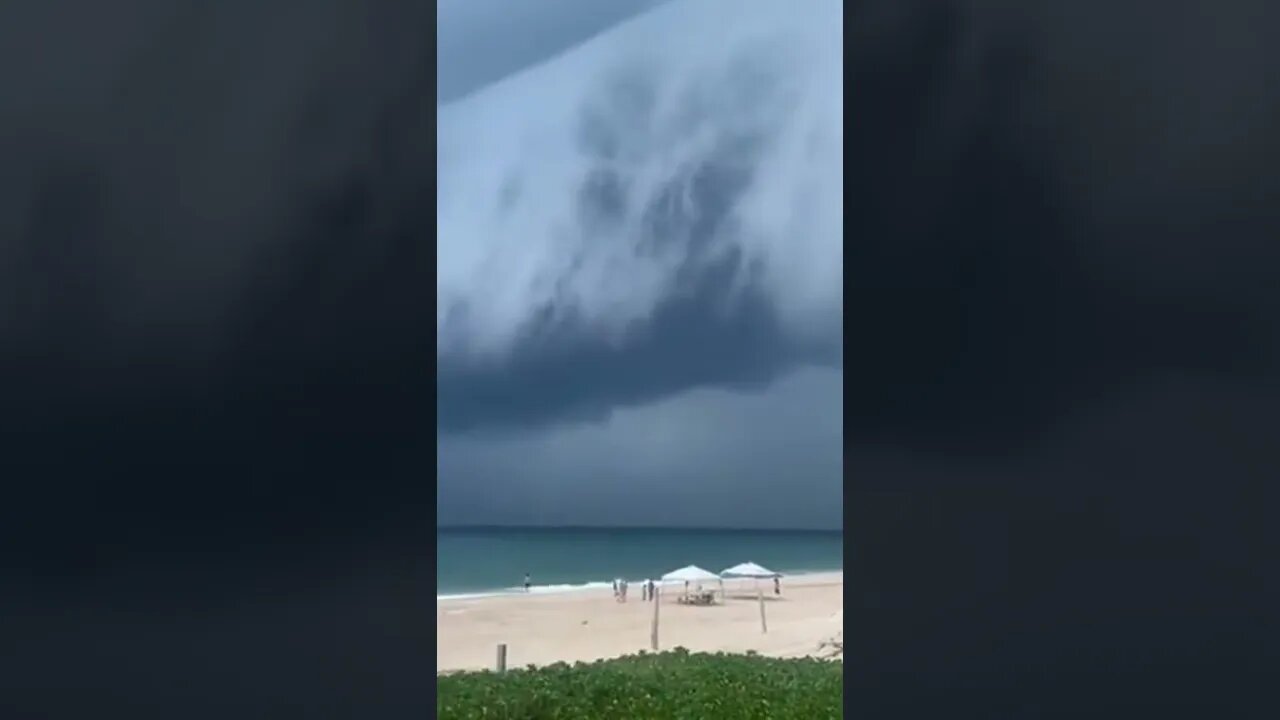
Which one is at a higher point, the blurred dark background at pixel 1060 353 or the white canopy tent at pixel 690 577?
the blurred dark background at pixel 1060 353

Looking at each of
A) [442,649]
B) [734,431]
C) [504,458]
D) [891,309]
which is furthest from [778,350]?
[891,309]

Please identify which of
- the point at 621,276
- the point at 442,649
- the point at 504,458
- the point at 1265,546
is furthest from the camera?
the point at 504,458

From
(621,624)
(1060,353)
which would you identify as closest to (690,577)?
(621,624)

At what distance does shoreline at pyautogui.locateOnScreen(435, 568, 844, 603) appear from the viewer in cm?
2150

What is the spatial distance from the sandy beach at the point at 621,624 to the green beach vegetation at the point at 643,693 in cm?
761

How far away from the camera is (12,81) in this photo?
3215 mm

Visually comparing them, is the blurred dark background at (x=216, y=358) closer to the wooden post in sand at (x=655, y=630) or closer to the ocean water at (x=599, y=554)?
the wooden post in sand at (x=655, y=630)

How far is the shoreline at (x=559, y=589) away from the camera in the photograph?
846 inches

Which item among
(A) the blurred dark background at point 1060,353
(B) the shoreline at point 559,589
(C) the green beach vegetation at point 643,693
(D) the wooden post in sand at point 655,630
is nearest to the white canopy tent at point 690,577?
(D) the wooden post in sand at point 655,630

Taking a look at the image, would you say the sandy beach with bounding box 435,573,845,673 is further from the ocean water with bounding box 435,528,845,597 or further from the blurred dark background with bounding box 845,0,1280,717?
the blurred dark background with bounding box 845,0,1280,717

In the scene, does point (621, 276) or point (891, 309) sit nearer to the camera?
point (891, 309)

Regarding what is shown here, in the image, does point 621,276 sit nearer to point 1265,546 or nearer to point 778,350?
point 778,350

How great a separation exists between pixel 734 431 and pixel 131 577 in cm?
1729

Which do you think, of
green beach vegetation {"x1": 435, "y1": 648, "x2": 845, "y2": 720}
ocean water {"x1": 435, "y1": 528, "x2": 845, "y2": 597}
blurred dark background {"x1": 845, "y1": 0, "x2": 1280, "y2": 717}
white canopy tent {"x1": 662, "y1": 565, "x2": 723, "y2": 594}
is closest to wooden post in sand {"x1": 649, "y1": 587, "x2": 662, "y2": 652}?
white canopy tent {"x1": 662, "y1": 565, "x2": 723, "y2": 594}
